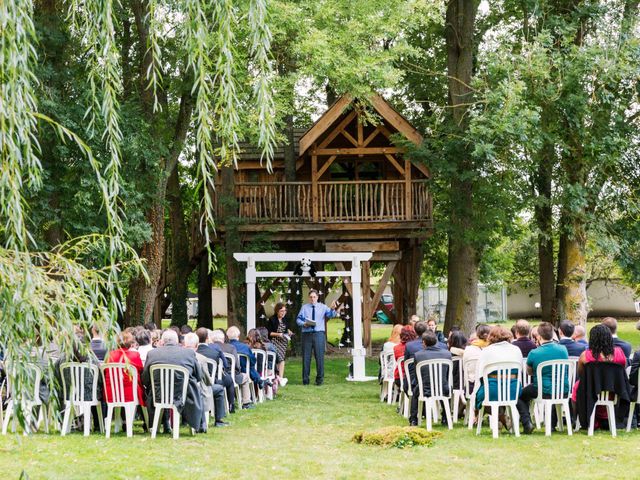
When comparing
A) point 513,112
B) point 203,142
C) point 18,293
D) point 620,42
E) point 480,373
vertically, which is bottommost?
point 480,373

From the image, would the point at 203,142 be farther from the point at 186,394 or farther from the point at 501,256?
the point at 501,256

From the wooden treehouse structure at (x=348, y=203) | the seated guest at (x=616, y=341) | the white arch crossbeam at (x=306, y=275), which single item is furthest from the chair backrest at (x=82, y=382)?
the wooden treehouse structure at (x=348, y=203)

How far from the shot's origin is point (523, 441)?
34.2 feet

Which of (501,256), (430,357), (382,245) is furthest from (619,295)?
(430,357)

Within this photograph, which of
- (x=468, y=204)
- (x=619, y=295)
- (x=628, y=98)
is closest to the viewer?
(x=628, y=98)

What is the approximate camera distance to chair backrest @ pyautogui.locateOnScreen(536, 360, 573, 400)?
10742 millimetres

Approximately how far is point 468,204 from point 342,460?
44.0ft

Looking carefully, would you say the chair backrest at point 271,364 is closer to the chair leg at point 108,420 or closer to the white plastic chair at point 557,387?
the chair leg at point 108,420

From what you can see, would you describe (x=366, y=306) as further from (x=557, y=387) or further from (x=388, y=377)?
(x=557, y=387)

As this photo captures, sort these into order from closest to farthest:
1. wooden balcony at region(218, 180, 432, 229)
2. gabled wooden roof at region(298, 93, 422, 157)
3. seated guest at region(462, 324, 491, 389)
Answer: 1. seated guest at region(462, 324, 491, 389)
2. gabled wooden roof at region(298, 93, 422, 157)
3. wooden balcony at region(218, 180, 432, 229)

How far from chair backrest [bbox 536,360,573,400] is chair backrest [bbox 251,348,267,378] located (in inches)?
209

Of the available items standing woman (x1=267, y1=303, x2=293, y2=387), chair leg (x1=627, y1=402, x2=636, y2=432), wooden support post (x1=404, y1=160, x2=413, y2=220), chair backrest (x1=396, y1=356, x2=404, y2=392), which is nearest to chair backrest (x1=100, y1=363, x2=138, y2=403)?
chair backrest (x1=396, y1=356, x2=404, y2=392)

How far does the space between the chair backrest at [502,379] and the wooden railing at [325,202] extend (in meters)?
13.7

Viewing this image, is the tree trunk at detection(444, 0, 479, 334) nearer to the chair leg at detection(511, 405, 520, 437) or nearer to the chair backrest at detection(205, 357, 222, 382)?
the chair backrest at detection(205, 357, 222, 382)
